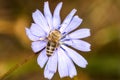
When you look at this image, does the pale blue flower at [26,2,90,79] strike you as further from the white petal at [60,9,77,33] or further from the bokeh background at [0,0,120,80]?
the bokeh background at [0,0,120,80]

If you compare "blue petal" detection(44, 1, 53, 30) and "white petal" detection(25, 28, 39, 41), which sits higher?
"blue petal" detection(44, 1, 53, 30)

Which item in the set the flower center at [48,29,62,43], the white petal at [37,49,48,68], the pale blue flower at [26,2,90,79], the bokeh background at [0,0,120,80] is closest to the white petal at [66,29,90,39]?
the pale blue flower at [26,2,90,79]

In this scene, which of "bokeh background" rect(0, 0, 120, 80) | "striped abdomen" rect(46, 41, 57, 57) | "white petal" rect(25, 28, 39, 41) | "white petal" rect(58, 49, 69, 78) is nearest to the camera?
"striped abdomen" rect(46, 41, 57, 57)

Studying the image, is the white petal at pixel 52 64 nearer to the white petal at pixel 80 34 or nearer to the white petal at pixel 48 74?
the white petal at pixel 48 74

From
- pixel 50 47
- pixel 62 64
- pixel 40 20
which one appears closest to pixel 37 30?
pixel 40 20

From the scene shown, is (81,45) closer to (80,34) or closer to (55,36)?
(80,34)

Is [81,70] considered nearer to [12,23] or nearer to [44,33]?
[12,23]

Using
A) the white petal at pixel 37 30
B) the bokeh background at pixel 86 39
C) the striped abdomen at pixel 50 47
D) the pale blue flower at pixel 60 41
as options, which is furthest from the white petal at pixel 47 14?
the bokeh background at pixel 86 39
